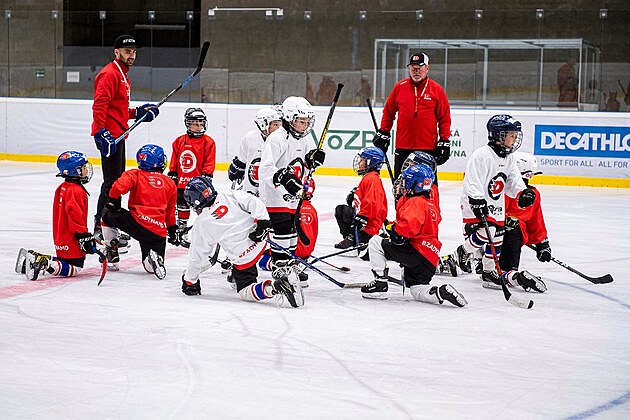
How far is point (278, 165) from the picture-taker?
16.8ft

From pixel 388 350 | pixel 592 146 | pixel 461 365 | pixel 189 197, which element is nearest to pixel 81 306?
pixel 189 197

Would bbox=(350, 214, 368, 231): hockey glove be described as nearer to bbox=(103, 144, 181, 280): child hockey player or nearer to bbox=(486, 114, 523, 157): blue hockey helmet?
bbox=(486, 114, 523, 157): blue hockey helmet

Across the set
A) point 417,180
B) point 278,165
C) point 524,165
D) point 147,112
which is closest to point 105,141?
point 147,112

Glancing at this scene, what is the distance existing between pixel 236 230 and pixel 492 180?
156cm

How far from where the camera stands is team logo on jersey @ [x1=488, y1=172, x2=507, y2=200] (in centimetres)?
518

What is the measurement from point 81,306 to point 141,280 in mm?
804

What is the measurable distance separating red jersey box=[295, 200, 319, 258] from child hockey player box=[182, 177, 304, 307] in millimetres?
714

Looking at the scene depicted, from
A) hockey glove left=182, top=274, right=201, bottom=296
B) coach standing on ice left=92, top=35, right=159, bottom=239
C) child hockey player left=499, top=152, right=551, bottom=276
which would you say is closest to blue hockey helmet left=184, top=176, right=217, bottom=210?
hockey glove left=182, top=274, right=201, bottom=296

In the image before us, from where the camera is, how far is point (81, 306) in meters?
4.36

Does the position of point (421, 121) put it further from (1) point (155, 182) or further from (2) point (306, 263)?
(1) point (155, 182)

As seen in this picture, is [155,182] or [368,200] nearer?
[155,182]

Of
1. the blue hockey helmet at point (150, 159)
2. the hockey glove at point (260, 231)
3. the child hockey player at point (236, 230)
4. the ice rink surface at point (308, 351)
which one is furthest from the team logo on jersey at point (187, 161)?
the hockey glove at point (260, 231)

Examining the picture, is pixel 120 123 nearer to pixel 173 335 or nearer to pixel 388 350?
pixel 173 335

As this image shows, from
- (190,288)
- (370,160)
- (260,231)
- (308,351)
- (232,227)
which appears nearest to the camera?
(308,351)
